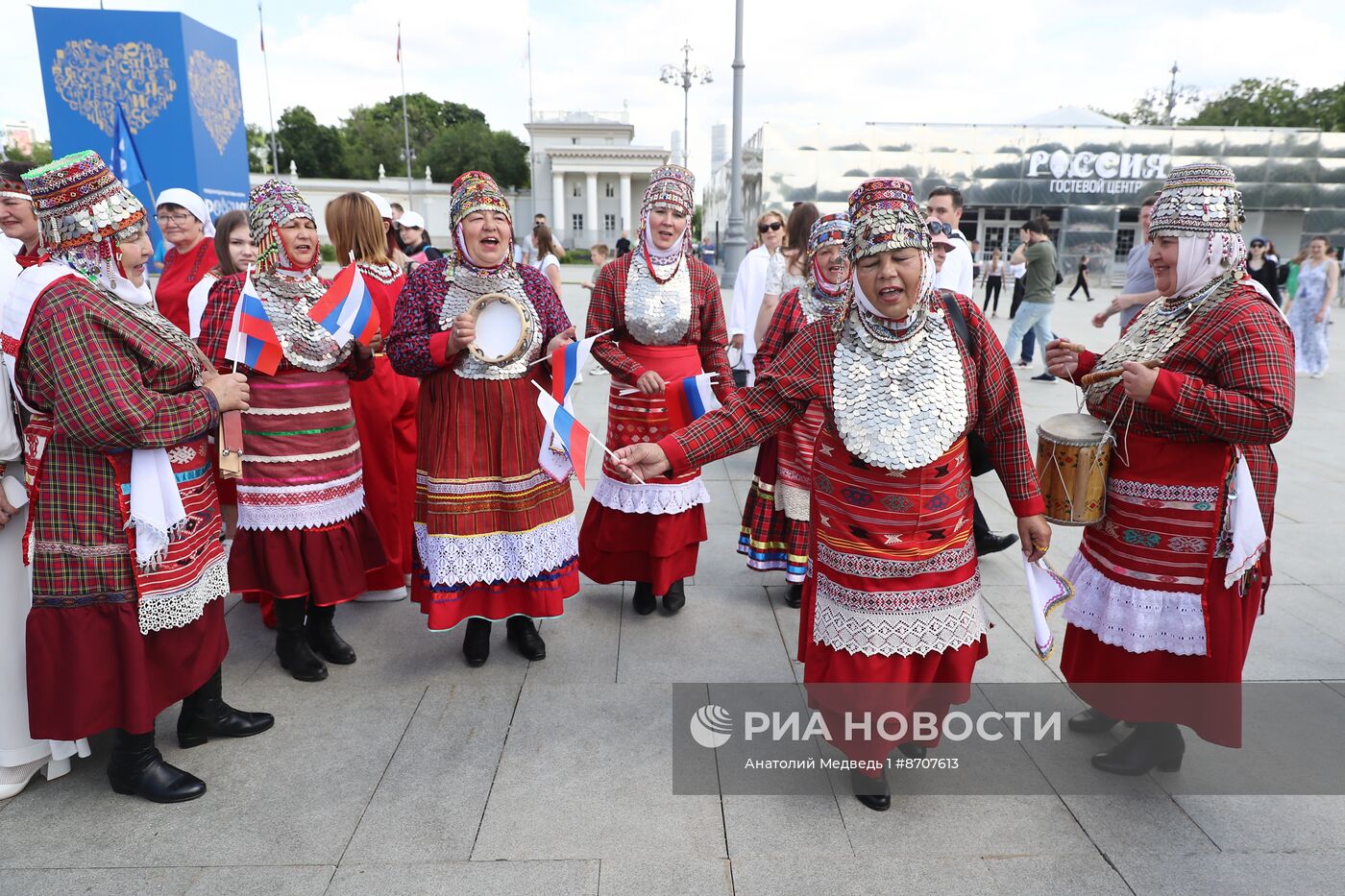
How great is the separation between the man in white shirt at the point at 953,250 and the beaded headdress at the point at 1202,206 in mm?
1614

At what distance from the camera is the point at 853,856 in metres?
2.50

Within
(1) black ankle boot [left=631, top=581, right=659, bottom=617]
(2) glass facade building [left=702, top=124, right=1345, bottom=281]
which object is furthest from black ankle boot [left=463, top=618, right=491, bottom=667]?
(2) glass facade building [left=702, top=124, right=1345, bottom=281]

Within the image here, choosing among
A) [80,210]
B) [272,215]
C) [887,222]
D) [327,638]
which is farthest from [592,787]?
[272,215]

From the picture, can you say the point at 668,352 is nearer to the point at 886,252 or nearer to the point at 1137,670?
the point at 886,252

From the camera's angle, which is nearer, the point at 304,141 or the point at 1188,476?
the point at 1188,476

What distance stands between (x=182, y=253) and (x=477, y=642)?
2.74 meters

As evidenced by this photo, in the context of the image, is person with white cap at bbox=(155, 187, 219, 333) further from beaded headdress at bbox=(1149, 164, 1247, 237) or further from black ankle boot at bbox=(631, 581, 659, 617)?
beaded headdress at bbox=(1149, 164, 1247, 237)

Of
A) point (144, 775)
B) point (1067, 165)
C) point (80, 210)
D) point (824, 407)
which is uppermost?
point (1067, 165)

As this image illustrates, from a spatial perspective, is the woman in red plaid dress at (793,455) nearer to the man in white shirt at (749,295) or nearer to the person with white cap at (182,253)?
the man in white shirt at (749,295)

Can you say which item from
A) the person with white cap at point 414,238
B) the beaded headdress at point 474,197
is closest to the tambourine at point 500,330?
the beaded headdress at point 474,197

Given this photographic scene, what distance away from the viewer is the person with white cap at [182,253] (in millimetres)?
4258

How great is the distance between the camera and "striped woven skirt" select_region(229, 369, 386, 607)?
3363 millimetres

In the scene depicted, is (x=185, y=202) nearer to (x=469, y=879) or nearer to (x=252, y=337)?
(x=252, y=337)

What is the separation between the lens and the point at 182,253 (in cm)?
440
